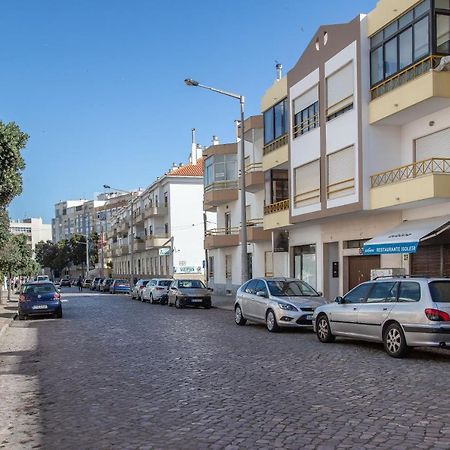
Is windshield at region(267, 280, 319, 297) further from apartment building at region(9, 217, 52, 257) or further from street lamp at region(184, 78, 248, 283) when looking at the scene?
apartment building at region(9, 217, 52, 257)

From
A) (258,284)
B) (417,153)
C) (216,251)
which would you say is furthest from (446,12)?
(216,251)

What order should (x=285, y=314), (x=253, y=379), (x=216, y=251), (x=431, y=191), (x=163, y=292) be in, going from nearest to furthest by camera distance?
(x=253, y=379), (x=285, y=314), (x=431, y=191), (x=163, y=292), (x=216, y=251)

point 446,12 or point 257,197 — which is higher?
point 446,12

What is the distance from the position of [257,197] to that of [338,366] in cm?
2657

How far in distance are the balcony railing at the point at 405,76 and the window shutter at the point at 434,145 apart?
201 cm

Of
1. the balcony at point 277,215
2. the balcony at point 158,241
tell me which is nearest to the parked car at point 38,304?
the balcony at point 277,215

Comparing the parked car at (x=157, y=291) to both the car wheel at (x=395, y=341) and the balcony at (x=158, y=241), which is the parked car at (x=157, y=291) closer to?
the balcony at (x=158, y=241)

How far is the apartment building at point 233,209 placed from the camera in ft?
114

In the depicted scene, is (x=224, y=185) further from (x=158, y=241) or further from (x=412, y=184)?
(x=158, y=241)

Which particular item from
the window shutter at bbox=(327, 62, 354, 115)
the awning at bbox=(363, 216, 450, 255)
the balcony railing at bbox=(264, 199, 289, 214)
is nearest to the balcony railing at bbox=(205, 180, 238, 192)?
the balcony railing at bbox=(264, 199, 289, 214)

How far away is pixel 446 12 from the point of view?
58.2 feet

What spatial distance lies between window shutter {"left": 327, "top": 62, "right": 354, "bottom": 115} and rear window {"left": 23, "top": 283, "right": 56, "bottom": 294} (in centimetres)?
1363

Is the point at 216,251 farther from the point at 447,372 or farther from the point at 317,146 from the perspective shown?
the point at 447,372

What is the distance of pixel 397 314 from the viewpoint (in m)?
11.9
